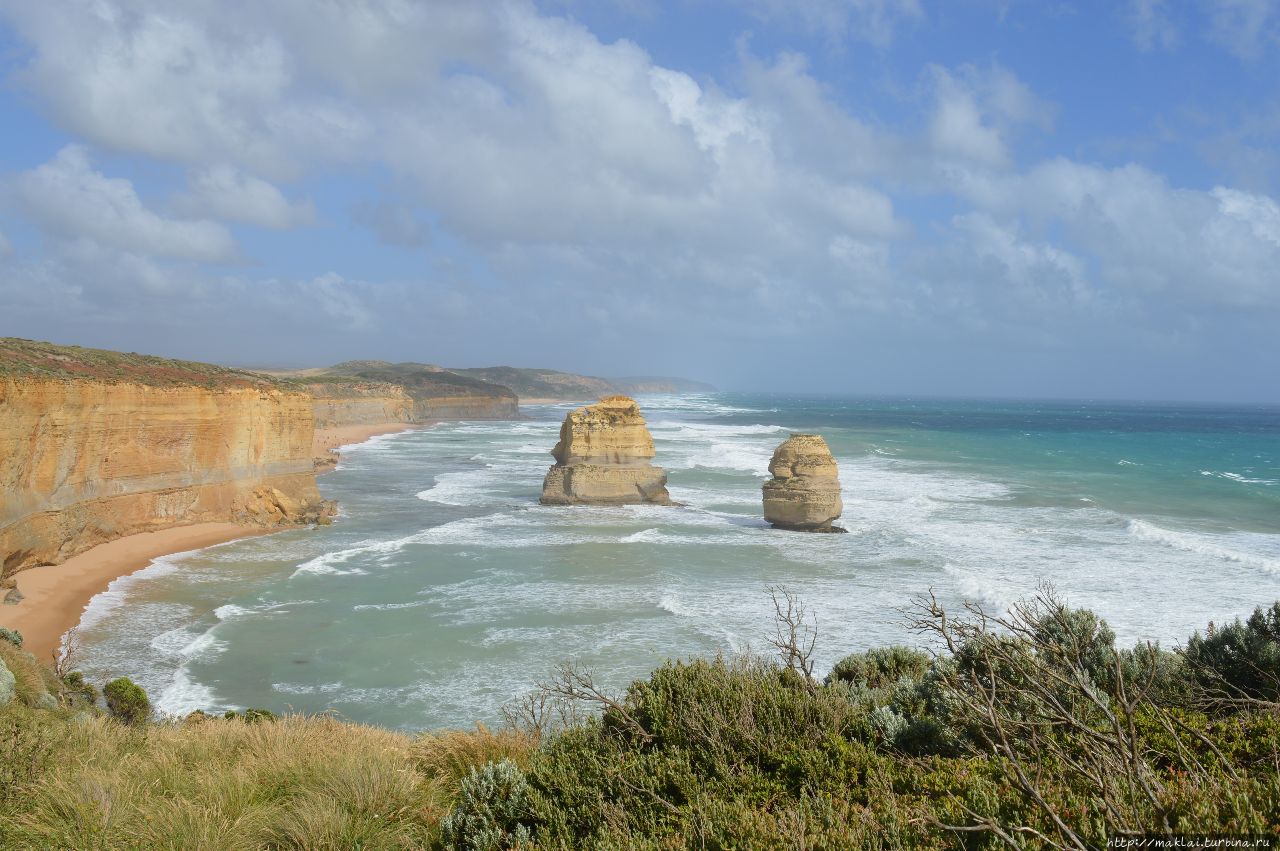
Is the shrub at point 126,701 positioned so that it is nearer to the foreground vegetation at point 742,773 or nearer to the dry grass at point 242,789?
the dry grass at point 242,789

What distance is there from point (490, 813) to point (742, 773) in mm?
1650

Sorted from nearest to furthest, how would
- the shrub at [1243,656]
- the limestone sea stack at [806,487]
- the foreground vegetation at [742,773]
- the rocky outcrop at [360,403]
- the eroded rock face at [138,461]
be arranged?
the foreground vegetation at [742,773], the shrub at [1243,656], the eroded rock face at [138,461], the limestone sea stack at [806,487], the rocky outcrop at [360,403]

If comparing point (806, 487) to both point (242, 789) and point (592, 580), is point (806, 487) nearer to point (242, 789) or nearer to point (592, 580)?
point (592, 580)

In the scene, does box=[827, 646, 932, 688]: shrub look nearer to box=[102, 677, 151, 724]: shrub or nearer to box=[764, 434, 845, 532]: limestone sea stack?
box=[102, 677, 151, 724]: shrub

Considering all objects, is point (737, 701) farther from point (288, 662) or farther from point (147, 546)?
point (147, 546)

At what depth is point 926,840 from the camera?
3.76m

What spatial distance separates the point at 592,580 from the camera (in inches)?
838

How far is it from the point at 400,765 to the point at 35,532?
780 inches

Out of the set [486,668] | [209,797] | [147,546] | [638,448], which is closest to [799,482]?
[638,448]

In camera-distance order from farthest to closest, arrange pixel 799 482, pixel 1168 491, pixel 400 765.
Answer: pixel 1168 491 → pixel 799 482 → pixel 400 765

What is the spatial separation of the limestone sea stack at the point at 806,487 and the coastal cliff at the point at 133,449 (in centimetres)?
1716

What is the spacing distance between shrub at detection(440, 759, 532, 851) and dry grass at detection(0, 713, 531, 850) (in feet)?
1.05

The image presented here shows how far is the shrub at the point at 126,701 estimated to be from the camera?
11.8 metres

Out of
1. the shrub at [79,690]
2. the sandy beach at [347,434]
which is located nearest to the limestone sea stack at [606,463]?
the shrub at [79,690]
